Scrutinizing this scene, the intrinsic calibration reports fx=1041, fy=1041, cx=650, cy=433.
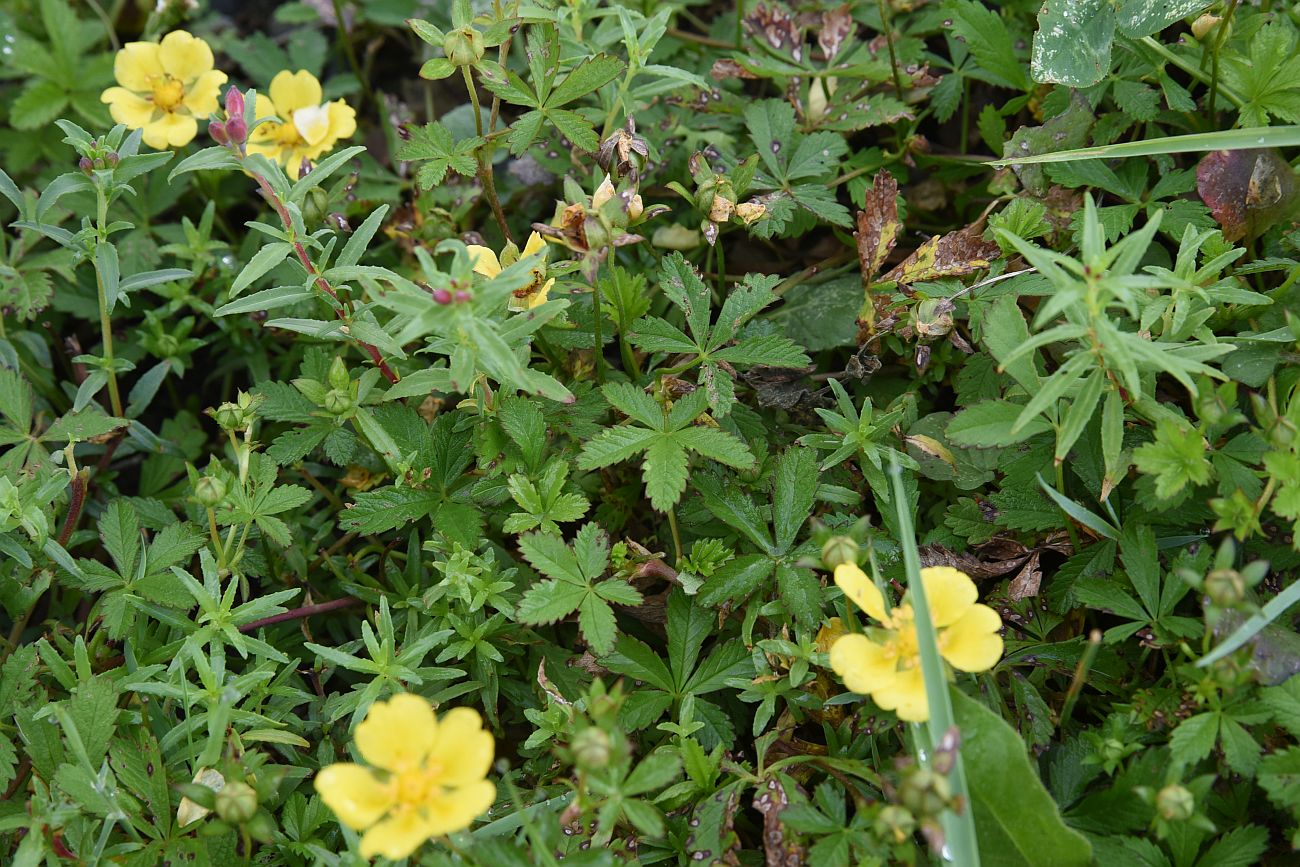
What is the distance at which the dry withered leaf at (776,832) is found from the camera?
2010 millimetres

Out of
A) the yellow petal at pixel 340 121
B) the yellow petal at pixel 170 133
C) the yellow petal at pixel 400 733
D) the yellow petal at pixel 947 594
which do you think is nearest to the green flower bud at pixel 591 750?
the yellow petal at pixel 400 733

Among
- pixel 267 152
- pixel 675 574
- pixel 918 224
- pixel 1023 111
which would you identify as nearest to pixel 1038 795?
pixel 675 574

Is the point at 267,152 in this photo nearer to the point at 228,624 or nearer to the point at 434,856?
the point at 228,624

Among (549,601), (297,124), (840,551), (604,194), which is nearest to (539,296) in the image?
(604,194)

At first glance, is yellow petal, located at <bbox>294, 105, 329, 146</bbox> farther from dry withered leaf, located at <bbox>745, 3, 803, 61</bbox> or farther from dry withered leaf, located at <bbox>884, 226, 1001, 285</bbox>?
dry withered leaf, located at <bbox>884, 226, 1001, 285</bbox>

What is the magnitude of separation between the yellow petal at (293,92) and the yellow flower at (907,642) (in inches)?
90.3

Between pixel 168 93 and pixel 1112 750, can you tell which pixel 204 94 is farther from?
pixel 1112 750

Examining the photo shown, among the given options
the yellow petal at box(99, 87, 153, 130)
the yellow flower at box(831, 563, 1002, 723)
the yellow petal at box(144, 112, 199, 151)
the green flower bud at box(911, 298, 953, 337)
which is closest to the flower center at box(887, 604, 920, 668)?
the yellow flower at box(831, 563, 1002, 723)

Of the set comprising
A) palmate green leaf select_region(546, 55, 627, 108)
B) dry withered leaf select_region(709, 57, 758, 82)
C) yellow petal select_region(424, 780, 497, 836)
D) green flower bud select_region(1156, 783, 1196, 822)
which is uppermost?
palmate green leaf select_region(546, 55, 627, 108)

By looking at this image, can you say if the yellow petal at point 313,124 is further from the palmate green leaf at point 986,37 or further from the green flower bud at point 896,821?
the green flower bud at point 896,821

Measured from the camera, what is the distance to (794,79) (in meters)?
3.14

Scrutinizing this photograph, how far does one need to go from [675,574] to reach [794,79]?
1.61 metres

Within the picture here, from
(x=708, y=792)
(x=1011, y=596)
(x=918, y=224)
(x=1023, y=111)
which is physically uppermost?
(x=1023, y=111)

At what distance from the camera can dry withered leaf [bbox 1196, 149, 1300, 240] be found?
8.40ft
